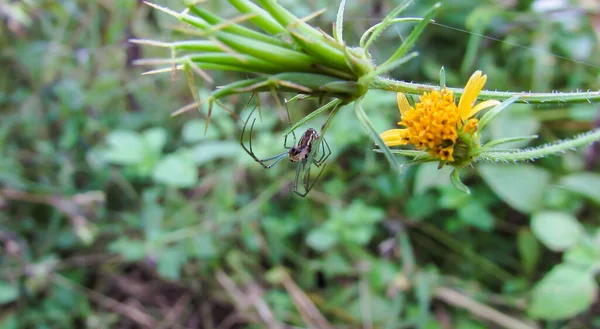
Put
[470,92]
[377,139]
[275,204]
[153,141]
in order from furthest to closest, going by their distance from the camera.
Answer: [275,204], [153,141], [470,92], [377,139]

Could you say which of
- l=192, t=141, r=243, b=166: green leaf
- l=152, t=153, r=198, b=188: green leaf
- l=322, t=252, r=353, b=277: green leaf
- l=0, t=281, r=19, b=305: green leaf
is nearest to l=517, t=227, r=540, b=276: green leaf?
l=322, t=252, r=353, b=277: green leaf

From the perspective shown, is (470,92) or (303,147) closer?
(470,92)

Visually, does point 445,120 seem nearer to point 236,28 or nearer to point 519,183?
point 236,28

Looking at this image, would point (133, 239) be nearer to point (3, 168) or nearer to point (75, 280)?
point (75, 280)

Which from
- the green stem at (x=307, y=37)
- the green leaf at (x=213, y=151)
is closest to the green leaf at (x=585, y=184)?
the green leaf at (x=213, y=151)

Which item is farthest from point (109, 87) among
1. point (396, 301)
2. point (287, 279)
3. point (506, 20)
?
point (506, 20)

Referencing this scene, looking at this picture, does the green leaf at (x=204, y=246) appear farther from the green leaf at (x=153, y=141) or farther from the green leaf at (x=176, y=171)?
the green leaf at (x=153, y=141)

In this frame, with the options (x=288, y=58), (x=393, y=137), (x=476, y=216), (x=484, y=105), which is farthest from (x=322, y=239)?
(x=288, y=58)
